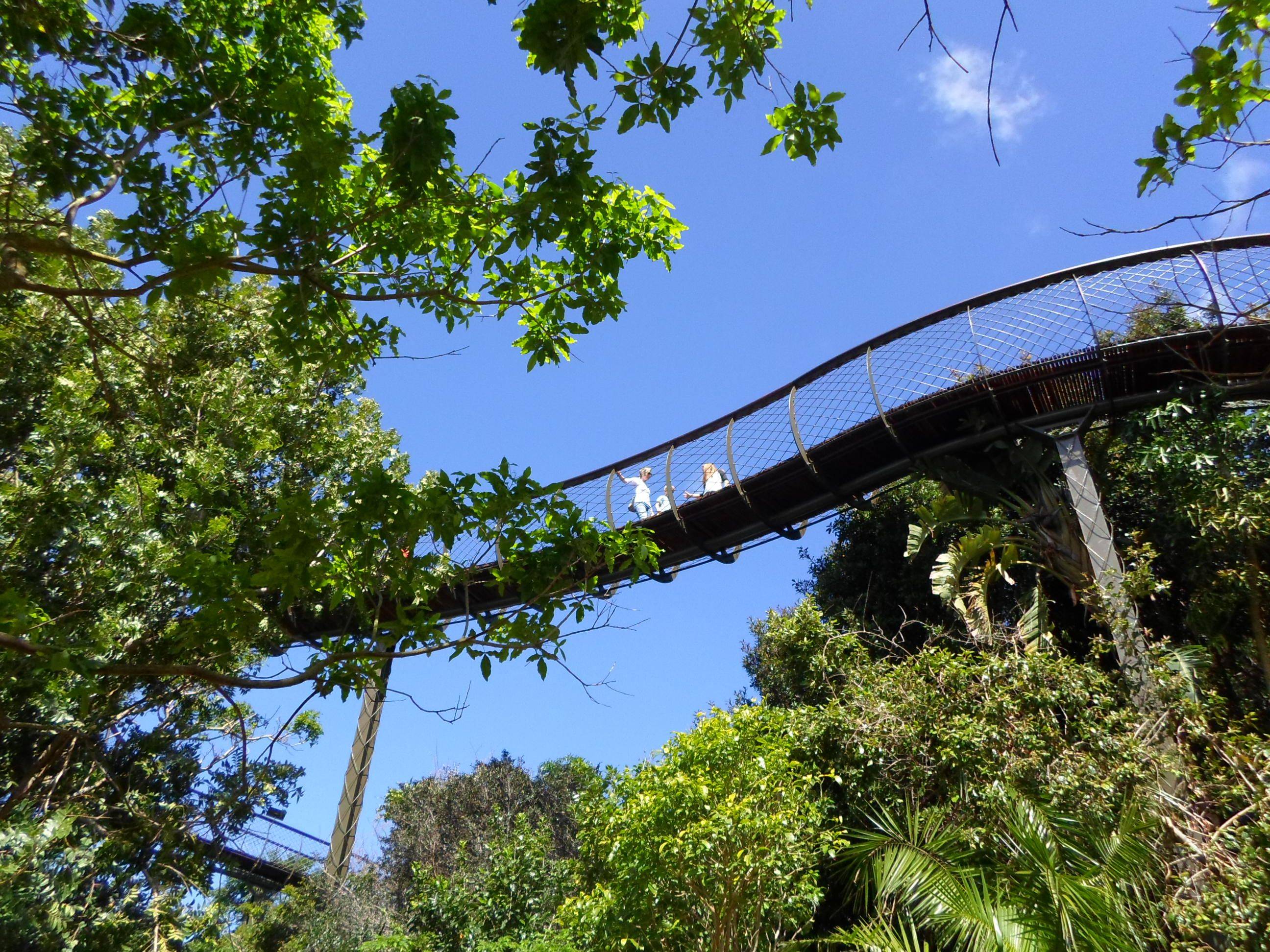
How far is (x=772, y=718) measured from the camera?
6.67 metres

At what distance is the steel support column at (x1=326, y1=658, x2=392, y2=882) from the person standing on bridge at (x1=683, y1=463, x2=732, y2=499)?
4671 millimetres

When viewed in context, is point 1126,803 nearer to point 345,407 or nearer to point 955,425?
point 955,425

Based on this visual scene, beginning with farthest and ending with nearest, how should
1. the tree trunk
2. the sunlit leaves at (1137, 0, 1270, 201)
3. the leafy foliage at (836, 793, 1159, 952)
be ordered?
1. the tree trunk
2. the leafy foliage at (836, 793, 1159, 952)
3. the sunlit leaves at (1137, 0, 1270, 201)

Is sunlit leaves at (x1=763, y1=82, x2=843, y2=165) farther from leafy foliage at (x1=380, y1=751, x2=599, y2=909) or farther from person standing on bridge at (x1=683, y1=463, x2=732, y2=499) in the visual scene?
leafy foliage at (x1=380, y1=751, x2=599, y2=909)

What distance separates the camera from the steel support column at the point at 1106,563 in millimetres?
6016

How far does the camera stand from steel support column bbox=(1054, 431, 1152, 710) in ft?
19.7

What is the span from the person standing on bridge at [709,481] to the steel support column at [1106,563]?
326 centimetres

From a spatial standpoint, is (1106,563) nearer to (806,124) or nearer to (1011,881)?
(1011,881)

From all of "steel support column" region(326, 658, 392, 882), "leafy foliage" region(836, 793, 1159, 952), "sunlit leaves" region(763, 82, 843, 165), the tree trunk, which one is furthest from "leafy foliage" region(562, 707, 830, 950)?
"steel support column" region(326, 658, 392, 882)

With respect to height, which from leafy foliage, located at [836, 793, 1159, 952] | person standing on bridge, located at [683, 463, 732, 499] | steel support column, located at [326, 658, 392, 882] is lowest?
leafy foliage, located at [836, 793, 1159, 952]

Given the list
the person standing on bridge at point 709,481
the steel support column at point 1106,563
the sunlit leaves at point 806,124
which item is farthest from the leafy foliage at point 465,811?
the sunlit leaves at point 806,124

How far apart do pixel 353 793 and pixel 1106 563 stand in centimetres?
880

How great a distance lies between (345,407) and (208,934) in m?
4.71

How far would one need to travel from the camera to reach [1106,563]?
663 centimetres
